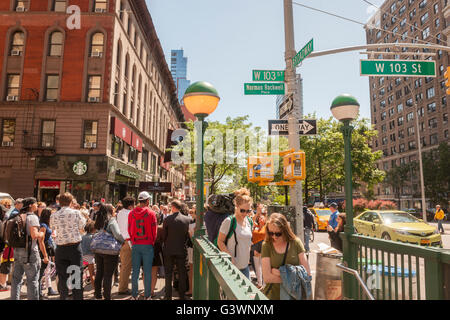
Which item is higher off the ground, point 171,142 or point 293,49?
point 171,142

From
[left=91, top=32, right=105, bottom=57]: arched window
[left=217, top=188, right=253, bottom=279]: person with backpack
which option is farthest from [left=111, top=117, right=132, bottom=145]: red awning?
[left=217, top=188, right=253, bottom=279]: person with backpack

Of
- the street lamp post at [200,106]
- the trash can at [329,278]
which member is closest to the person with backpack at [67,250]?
the street lamp post at [200,106]

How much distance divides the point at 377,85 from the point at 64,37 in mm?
75801

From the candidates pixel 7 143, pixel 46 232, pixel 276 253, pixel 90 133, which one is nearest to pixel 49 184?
pixel 7 143

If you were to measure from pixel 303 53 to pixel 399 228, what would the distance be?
8.99 metres

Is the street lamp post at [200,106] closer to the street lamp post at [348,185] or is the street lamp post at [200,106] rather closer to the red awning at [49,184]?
the street lamp post at [348,185]

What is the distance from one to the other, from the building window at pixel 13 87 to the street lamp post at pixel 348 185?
26.4m

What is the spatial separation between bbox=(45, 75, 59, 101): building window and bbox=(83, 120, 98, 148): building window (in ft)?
11.0

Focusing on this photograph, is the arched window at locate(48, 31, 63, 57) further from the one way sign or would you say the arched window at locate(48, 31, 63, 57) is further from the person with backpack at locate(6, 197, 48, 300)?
the one way sign

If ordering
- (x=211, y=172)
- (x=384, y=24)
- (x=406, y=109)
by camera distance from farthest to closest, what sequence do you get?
1. (x=384, y=24)
2. (x=406, y=109)
3. (x=211, y=172)

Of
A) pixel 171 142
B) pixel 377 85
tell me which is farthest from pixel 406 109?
pixel 171 142

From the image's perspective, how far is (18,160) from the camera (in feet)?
78.3
